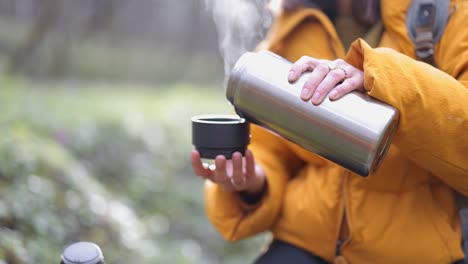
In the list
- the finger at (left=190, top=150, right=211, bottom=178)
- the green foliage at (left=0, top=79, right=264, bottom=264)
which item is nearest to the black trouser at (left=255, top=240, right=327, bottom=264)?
the finger at (left=190, top=150, right=211, bottom=178)

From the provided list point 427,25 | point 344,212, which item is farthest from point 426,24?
point 344,212

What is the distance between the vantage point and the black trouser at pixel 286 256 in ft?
6.97

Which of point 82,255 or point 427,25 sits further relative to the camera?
point 427,25

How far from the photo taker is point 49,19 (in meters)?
6.21

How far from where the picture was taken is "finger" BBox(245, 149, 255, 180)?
200 centimetres

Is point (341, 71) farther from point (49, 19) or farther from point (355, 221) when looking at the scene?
point (49, 19)

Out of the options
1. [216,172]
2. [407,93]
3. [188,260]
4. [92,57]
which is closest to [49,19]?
[92,57]

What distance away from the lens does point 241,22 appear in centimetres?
249

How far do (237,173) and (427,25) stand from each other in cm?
66

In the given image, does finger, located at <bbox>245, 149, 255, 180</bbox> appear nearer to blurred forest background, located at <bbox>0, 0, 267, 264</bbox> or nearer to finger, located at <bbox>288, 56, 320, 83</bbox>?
finger, located at <bbox>288, 56, 320, 83</bbox>

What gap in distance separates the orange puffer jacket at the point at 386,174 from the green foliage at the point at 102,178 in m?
1.13

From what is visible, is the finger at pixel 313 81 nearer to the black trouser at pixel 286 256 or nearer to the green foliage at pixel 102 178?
the black trouser at pixel 286 256

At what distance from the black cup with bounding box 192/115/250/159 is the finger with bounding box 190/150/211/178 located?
2 cm

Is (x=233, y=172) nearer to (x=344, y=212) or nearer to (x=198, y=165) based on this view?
(x=198, y=165)
